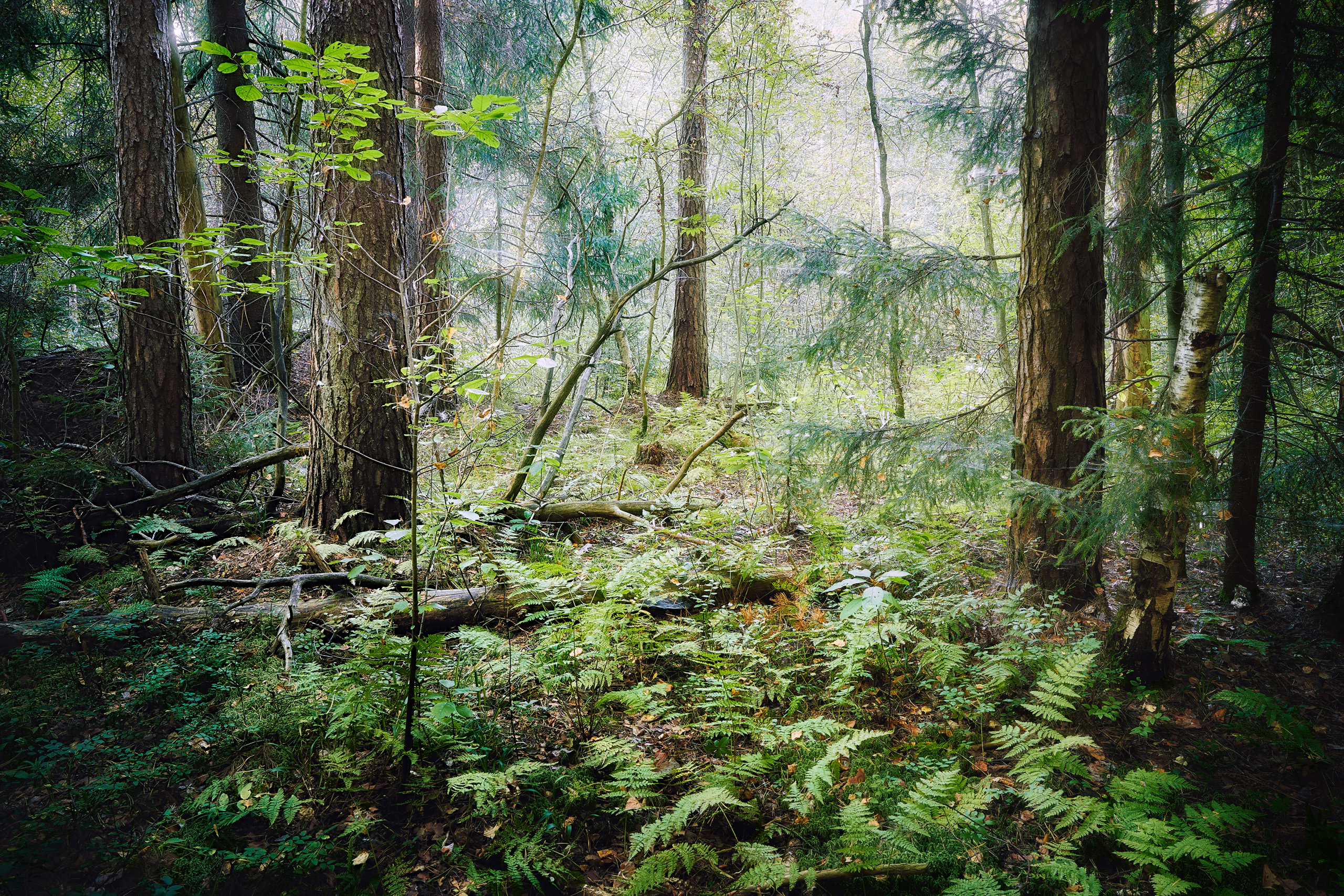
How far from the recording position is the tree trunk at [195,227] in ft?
19.8

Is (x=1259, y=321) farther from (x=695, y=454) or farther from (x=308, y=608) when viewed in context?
(x=308, y=608)

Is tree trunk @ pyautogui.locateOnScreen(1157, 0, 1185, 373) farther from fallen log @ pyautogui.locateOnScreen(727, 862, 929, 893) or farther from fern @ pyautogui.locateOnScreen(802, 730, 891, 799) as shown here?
fallen log @ pyautogui.locateOnScreen(727, 862, 929, 893)

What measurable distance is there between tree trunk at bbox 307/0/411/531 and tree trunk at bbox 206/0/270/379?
127 inches

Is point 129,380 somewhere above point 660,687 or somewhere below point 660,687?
above

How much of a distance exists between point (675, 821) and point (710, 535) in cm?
301

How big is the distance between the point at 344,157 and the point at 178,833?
2.98 meters

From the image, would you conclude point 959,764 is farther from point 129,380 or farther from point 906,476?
point 129,380

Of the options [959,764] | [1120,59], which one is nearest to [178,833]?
[959,764]

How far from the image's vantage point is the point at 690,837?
2.60 meters

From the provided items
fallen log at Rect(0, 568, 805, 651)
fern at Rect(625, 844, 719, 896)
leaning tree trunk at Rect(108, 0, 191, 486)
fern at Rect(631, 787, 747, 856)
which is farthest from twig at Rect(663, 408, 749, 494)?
leaning tree trunk at Rect(108, 0, 191, 486)

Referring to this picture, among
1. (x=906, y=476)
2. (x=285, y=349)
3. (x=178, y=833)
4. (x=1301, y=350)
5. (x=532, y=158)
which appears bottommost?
(x=178, y=833)

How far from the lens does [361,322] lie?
4.46m

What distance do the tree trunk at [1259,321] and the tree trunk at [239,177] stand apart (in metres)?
8.66

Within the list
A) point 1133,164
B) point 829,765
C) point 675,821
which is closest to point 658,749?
point 675,821
